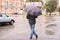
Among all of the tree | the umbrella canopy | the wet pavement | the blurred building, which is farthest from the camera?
the blurred building

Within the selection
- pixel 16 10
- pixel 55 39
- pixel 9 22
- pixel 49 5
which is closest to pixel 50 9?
pixel 49 5

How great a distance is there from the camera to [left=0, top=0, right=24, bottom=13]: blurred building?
9194 cm

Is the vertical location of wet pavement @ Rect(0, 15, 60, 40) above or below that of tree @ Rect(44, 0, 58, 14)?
above

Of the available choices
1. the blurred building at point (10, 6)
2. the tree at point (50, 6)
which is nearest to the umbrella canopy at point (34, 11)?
the tree at point (50, 6)

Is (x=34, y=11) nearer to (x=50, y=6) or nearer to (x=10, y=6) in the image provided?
(x=50, y=6)

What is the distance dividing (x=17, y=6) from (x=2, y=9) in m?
9.46

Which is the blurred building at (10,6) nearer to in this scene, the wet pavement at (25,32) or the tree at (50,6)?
the tree at (50,6)

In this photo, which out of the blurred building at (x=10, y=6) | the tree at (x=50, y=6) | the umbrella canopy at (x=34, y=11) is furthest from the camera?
the blurred building at (x=10, y=6)

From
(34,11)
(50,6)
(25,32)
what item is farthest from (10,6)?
(34,11)

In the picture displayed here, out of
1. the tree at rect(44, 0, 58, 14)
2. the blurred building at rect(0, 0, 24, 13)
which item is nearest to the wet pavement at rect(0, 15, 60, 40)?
the tree at rect(44, 0, 58, 14)

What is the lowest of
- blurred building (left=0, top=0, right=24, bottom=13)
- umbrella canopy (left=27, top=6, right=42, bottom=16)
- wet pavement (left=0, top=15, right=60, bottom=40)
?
blurred building (left=0, top=0, right=24, bottom=13)

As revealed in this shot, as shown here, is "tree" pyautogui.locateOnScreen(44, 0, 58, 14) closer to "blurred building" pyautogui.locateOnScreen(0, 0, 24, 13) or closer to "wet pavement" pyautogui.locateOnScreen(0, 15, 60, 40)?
"blurred building" pyautogui.locateOnScreen(0, 0, 24, 13)

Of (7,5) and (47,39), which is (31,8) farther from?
(7,5)

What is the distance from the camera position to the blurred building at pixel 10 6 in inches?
3620
